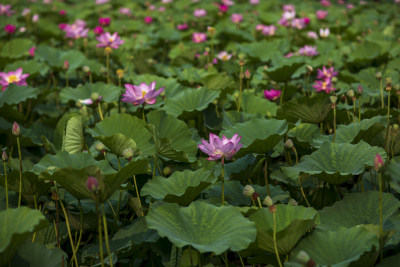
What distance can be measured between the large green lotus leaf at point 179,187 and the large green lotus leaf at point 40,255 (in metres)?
0.26

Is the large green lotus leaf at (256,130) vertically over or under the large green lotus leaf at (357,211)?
over

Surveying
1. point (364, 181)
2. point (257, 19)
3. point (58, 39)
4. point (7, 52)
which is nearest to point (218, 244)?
point (364, 181)


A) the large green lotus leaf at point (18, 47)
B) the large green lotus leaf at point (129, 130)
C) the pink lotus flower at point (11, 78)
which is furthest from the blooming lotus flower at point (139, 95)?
the large green lotus leaf at point (18, 47)

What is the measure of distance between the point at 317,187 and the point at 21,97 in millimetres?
1198

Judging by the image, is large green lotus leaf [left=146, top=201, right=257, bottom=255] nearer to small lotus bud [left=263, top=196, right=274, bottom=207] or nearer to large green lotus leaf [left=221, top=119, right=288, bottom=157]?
small lotus bud [left=263, top=196, right=274, bottom=207]

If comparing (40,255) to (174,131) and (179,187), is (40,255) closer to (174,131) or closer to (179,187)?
(179,187)

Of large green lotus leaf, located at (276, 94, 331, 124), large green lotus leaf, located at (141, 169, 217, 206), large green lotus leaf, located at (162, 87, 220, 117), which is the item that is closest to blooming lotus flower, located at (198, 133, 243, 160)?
large green lotus leaf, located at (141, 169, 217, 206)

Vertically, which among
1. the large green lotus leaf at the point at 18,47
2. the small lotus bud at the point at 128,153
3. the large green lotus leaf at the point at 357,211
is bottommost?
the large green lotus leaf at the point at 18,47

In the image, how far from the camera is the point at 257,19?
450 cm

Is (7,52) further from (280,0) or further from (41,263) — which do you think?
(280,0)

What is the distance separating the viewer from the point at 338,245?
1.02 m

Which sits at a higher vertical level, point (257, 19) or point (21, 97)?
point (21, 97)

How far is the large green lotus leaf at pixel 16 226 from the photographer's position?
924 mm

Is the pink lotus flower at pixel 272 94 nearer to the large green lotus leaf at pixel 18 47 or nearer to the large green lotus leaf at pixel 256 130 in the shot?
the large green lotus leaf at pixel 256 130
